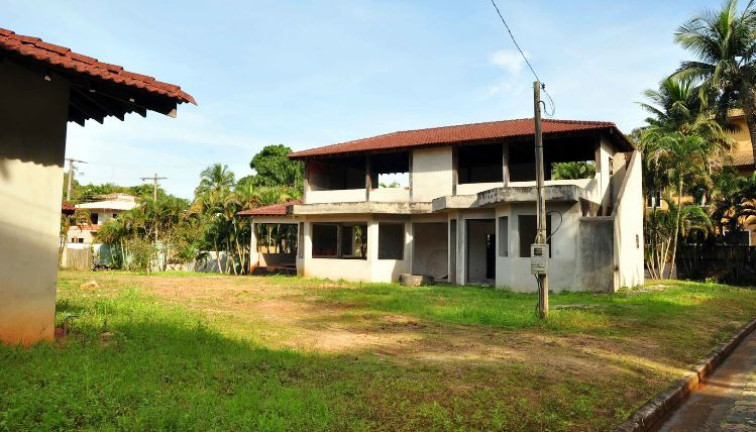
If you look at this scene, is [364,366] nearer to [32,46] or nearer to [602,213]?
[32,46]

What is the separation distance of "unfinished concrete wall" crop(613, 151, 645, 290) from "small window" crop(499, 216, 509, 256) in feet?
11.1

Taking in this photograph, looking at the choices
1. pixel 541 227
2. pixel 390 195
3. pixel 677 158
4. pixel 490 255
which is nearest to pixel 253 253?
pixel 390 195

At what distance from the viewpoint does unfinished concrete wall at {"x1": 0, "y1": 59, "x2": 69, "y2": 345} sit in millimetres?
6406

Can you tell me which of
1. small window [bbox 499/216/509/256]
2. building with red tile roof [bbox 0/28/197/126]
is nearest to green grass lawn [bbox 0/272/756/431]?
building with red tile roof [bbox 0/28/197/126]

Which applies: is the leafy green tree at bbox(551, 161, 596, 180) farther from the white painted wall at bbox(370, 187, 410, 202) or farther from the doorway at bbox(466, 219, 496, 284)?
the white painted wall at bbox(370, 187, 410, 202)

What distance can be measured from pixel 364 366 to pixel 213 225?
916 inches

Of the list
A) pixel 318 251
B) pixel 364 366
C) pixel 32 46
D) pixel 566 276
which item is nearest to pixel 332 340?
pixel 364 366

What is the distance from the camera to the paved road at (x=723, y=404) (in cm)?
564

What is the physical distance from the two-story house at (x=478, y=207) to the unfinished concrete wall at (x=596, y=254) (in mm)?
30

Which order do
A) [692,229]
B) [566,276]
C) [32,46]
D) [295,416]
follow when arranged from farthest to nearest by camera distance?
[692,229] → [566,276] → [32,46] → [295,416]

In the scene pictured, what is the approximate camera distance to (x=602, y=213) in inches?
749

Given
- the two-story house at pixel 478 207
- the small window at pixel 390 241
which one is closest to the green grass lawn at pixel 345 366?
the two-story house at pixel 478 207

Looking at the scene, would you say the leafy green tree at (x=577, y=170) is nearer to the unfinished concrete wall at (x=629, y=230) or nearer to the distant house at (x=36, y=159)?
the unfinished concrete wall at (x=629, y=230)

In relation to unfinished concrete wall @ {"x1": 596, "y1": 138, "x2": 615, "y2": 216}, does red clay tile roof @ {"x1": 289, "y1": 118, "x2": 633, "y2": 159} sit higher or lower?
higher
